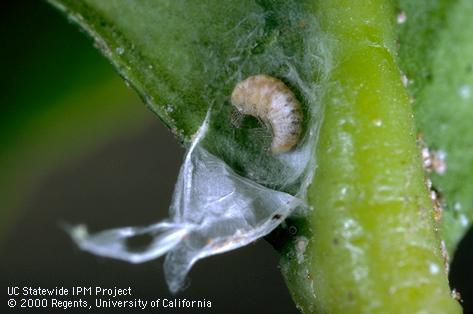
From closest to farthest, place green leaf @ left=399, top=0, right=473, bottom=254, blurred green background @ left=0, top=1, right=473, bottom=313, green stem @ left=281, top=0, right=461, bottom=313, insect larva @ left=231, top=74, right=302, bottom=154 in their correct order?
green stem @ left=281, top=0, right=461, bottom=313 < insect larva @ left=231, top=74, right=302, bottom=154 < green leaf @ left=399, top=0, right=473, bottom=254 < blurred green background @ left=0, top=1, right=473, bottom=313

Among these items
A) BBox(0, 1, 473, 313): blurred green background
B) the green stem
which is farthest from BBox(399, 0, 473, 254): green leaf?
BBox(0, 1, 473, 313): blurred green background

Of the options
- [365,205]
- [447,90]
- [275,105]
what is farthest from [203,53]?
[447,90]

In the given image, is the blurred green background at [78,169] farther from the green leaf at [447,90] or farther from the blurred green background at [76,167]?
the green leaf at [447,90]

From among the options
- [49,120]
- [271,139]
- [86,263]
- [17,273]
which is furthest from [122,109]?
[271,139]

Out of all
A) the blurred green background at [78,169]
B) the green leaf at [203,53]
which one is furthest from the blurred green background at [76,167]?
the green leaf at [203,53]

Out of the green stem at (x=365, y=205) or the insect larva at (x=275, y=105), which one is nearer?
the green stem at (x=365, y=205)

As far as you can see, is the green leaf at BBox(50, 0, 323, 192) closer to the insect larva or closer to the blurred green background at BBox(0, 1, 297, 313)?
the insect larva
